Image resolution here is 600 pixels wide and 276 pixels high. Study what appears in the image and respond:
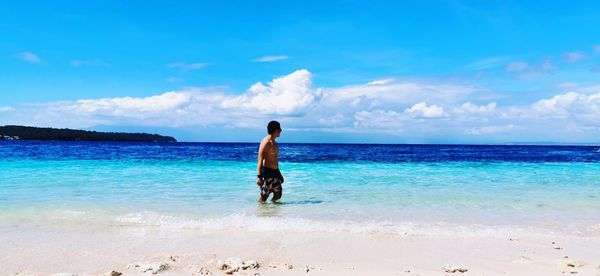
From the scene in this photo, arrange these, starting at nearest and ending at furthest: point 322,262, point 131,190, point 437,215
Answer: point 322,262 < point 437,215 < point 131,190

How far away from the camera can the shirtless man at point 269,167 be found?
9766 mm

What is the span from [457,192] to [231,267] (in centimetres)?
872

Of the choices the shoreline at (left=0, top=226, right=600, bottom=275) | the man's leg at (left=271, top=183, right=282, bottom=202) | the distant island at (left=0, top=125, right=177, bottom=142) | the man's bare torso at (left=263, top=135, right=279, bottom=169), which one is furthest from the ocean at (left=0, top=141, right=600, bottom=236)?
the distant island at (left=0, top=125, right=177, bottom=142)

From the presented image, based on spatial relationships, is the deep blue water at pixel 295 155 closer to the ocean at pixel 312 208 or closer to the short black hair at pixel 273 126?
the ocean at pixel 312 208

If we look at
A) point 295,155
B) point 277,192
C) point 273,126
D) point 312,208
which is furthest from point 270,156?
point 295,155

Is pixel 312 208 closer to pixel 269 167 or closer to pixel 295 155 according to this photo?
pixel 269 167

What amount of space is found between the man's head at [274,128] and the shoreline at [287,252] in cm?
341

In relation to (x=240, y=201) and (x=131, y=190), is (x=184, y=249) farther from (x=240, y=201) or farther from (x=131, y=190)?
(x=131, y=190)

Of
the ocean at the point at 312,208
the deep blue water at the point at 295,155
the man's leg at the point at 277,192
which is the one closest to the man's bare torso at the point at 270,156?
the man's leg at the point at 277,192

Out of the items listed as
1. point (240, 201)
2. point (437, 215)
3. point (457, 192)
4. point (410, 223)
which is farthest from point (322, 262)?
point (457, 192)

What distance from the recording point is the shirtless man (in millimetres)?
9766

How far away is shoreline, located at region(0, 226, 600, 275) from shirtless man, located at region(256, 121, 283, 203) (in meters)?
3.07

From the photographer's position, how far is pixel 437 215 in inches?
331

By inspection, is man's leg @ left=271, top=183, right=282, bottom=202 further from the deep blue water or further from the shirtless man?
the deep blue water
